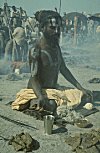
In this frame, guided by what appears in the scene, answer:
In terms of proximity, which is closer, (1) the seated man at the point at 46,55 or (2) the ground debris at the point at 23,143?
(2) the ground debris at the point at 23,143

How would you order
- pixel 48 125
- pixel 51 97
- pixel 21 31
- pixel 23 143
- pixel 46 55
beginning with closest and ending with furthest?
pixel 23 143 → pixel 48 125 → pixel 51 97 → pixel 46 55 → pixel 21 31

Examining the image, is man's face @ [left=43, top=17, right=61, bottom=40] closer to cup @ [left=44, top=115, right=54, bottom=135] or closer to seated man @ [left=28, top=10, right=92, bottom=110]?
seated man @ [left=28, top=10, right=92, bottom=110]

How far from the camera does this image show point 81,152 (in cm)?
441

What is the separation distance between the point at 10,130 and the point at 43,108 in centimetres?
Answer: 89

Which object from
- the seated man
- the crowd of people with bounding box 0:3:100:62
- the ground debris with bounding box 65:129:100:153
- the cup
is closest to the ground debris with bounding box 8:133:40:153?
the cup

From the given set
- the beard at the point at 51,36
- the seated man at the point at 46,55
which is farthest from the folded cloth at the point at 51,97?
the beard at the point at 51,36

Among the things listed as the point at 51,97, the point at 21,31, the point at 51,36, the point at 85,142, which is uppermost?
the point at 51,36

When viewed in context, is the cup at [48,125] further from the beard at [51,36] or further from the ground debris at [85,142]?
the beard at [51,36]

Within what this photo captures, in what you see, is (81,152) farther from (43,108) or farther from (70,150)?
(43,108)

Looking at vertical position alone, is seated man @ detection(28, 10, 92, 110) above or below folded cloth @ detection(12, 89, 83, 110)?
above

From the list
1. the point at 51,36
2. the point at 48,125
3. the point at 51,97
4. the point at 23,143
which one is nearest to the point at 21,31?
the point at 51,36

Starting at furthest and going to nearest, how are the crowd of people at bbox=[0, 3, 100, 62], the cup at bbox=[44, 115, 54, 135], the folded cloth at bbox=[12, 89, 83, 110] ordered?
the crowd of people at bbox=[0, 3, 100, 62]
the folded cloth at bbox=[12, 89, 83, 110]
the cup at bbox=[44, 115, 54, 135]

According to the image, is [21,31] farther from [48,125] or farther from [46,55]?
[48,125]

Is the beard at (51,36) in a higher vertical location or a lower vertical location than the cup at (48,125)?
higher
